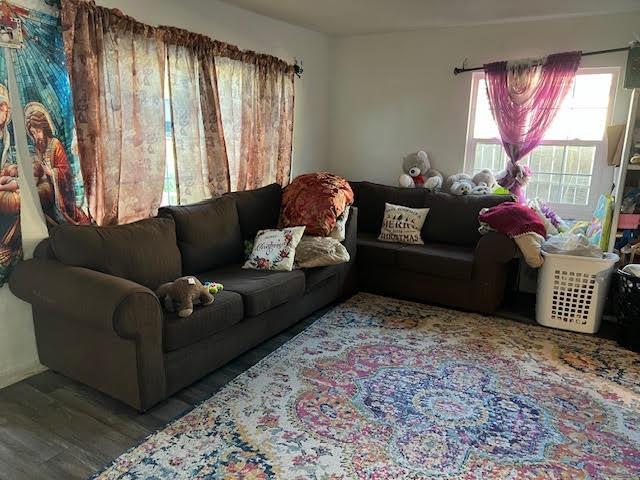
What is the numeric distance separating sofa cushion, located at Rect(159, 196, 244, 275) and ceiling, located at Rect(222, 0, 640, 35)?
5.19 feet

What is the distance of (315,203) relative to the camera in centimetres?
366

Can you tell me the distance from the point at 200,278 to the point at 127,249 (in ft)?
1.69

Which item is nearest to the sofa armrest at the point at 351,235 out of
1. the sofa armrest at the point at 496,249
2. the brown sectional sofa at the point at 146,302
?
the brown sectional sofa at the point at 146,302

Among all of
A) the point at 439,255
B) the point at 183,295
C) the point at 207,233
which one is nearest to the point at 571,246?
the point at 439,255

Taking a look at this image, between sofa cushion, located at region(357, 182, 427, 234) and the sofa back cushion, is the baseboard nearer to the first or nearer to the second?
the sofa back cushion

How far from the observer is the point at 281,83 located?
419 centimetres

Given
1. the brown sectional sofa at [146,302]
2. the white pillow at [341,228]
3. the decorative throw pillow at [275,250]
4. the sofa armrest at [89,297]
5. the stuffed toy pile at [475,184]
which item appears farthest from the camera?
the stuffed toy pile at [475,184]

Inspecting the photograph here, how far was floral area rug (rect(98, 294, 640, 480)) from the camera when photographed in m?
1.96

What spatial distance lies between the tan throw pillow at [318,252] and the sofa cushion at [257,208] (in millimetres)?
420

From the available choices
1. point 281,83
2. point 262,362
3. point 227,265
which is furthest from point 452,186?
point 262,362

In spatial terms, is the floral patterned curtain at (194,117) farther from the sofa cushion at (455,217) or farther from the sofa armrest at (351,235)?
the sofa cushion at (455,217)

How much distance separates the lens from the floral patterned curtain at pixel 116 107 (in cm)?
260

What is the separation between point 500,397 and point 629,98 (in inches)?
105

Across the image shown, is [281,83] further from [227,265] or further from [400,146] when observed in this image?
[227,265]
